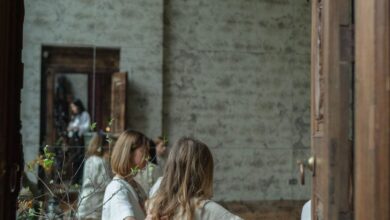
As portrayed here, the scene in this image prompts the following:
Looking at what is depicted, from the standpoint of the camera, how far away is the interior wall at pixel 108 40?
352 inches

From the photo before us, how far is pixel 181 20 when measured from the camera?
31.6 feet

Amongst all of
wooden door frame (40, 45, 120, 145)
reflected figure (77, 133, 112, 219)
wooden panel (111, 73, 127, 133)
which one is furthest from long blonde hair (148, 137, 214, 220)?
wooden door frame (40, 45, 120, 145)

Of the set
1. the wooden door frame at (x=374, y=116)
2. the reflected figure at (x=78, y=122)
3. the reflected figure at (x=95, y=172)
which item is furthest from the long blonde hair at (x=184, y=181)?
the reflected figure at (x=78, y=122)

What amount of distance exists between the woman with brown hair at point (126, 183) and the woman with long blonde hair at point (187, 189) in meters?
0.39

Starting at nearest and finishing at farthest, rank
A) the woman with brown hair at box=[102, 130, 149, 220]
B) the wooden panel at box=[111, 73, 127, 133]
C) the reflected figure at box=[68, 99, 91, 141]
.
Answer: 1. the woman with brown hair at box=[102, 130, 149, 220]
2. the wooden panel at box=[111, 73, 127, 133]
3. the reflected figure at box=[68, 99, 91, 141]

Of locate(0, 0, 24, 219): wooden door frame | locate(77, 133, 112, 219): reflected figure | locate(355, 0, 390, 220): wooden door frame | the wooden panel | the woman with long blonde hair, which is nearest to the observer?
locate(355, 0, 390, 220): wooden door frame

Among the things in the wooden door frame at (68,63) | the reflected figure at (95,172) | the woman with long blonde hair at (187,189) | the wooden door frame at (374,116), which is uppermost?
the wooden door frame at (68,63)

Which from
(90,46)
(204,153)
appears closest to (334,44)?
(204,153)

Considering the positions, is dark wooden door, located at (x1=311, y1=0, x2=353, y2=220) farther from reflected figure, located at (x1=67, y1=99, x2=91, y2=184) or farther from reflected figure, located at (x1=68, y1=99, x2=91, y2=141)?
reflected figure, located at (x1=68, y1=99, x2=91, y2=141)

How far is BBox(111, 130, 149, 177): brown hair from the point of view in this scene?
2885 millimetres

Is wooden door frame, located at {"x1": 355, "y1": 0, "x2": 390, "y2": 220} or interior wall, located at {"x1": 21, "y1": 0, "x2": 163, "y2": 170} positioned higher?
interior wall, located at {"x1": 21, "y1": 0, "x2": 163, "y2": 170}

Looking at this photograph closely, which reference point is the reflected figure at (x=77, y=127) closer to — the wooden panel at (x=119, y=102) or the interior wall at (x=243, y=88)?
the wooden panel at (x=119, y=102)

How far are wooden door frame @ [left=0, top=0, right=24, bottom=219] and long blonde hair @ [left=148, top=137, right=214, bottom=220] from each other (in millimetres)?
566

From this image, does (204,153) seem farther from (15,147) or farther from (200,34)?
(200,34)
